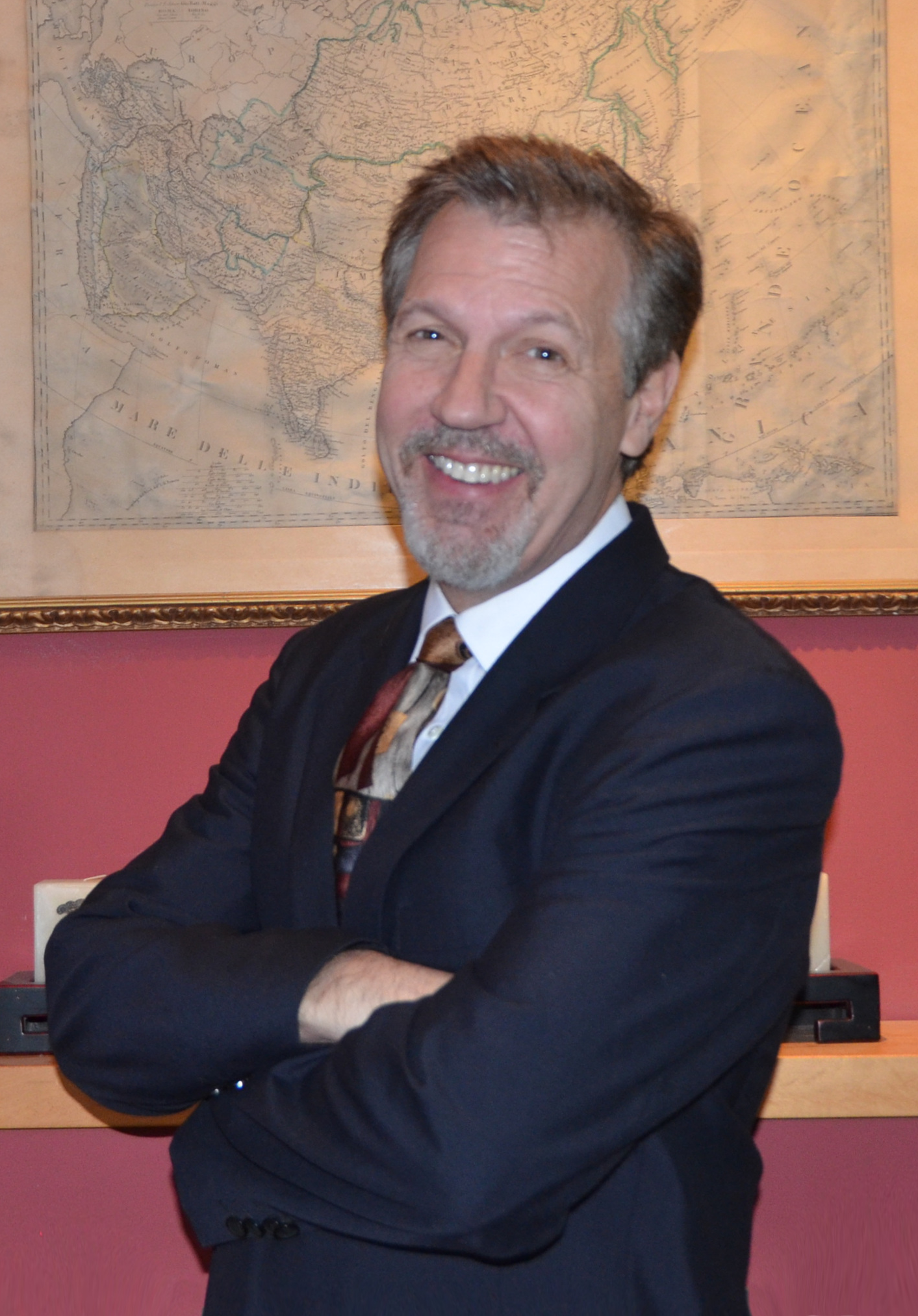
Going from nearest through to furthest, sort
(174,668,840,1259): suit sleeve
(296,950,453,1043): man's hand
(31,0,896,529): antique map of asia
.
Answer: (174,668,840,1259): suit sleeve
(296,950,453,1043): man's hand
(31,0,896,529): antique map of asia

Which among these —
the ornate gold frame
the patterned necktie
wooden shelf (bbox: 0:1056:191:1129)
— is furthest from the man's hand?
the ornate gold frame

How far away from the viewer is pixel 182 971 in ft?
4.14

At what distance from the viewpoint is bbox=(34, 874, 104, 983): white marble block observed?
204 cm

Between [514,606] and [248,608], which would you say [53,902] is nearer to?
[248,608]

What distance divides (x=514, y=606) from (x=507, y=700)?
5.7 inches

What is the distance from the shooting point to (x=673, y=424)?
2221 mm

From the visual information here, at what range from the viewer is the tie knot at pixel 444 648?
1.42 metres

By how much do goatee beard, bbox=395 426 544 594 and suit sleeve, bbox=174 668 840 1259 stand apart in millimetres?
255

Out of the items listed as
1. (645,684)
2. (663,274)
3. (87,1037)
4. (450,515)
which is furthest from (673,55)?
(87,1037)

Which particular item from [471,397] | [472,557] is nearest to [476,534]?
[472,557]

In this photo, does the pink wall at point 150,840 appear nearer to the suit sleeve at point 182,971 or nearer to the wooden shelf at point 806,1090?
the wooden shelf at point 806,1090

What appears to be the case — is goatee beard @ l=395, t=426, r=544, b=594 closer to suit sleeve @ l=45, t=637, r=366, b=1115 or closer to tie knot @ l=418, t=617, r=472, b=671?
tie knot @ l=418, t=617, r=472, b=671

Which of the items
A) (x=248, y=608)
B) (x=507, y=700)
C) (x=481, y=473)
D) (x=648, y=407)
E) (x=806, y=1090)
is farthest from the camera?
(x=248, y=608)

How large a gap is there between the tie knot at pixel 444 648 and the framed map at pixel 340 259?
2.55ft
